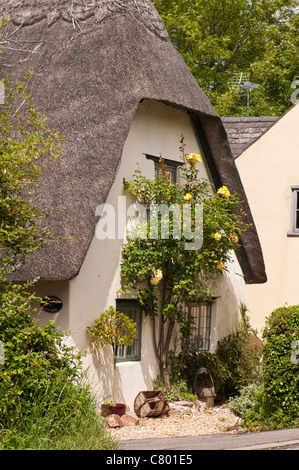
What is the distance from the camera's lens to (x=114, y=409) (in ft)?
39.8

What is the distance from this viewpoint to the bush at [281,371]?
1105cm

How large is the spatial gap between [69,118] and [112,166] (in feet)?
3.97

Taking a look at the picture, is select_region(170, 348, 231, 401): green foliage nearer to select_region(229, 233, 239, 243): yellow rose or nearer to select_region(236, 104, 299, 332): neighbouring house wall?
select_region(229, 233, 239, 243): yellow rose

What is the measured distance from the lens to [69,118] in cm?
1278

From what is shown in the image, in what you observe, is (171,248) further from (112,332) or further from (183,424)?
(183,424)

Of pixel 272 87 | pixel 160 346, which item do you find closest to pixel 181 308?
pixel 160 346

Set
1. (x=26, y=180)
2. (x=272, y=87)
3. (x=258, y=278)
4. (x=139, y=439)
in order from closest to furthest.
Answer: (x=26, y=180) → (x=139, y=439) → (x=258, y=278) → (x=272, y=87)

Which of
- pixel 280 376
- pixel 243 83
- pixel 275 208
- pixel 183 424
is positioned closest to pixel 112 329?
pixel 183 424

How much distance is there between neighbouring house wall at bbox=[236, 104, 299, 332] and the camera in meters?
18.4

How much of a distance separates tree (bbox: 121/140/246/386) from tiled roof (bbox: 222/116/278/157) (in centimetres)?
530

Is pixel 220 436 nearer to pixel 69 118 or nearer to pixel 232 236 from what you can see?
pixel 232 236

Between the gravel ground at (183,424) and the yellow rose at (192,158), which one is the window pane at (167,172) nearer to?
the yellow rose at (192,158)

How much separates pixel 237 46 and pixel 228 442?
76.8 feet

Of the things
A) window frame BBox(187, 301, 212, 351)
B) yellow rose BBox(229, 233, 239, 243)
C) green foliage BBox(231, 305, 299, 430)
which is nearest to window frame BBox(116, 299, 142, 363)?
window frame BBox(187, 301, 212, 351)
